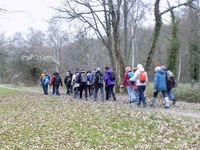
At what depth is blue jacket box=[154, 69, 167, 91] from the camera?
14.2 m

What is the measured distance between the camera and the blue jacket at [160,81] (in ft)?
46.7

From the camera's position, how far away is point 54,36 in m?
68.9

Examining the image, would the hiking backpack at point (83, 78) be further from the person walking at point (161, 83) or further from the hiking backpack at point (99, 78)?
the person walking at point (161, 83)

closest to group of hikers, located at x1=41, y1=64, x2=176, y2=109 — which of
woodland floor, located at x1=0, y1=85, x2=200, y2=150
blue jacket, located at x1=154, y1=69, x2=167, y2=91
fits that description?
blue jacket, located at x1=154, y1=69, x2=167, y2=91

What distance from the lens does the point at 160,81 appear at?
46.9ft

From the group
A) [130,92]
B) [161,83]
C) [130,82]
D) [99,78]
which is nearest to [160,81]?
[161,83]

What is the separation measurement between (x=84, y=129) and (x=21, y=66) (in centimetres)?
4256

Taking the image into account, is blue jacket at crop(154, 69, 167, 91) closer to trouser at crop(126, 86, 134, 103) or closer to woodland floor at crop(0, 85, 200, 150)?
trouser at crop(126, 86, 134, 103)

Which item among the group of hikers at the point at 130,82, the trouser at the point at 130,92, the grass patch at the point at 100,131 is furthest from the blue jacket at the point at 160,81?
the grass patch at the point at 100,131

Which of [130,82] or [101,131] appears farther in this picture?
[130,82]

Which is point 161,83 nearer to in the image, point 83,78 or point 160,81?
point 160,81

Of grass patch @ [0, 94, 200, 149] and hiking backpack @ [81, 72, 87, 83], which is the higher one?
hiking backpack @ [81, 72, 87, 83]

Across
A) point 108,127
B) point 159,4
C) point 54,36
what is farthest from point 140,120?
point 54,36

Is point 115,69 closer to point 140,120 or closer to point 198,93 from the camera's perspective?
point 198,93
